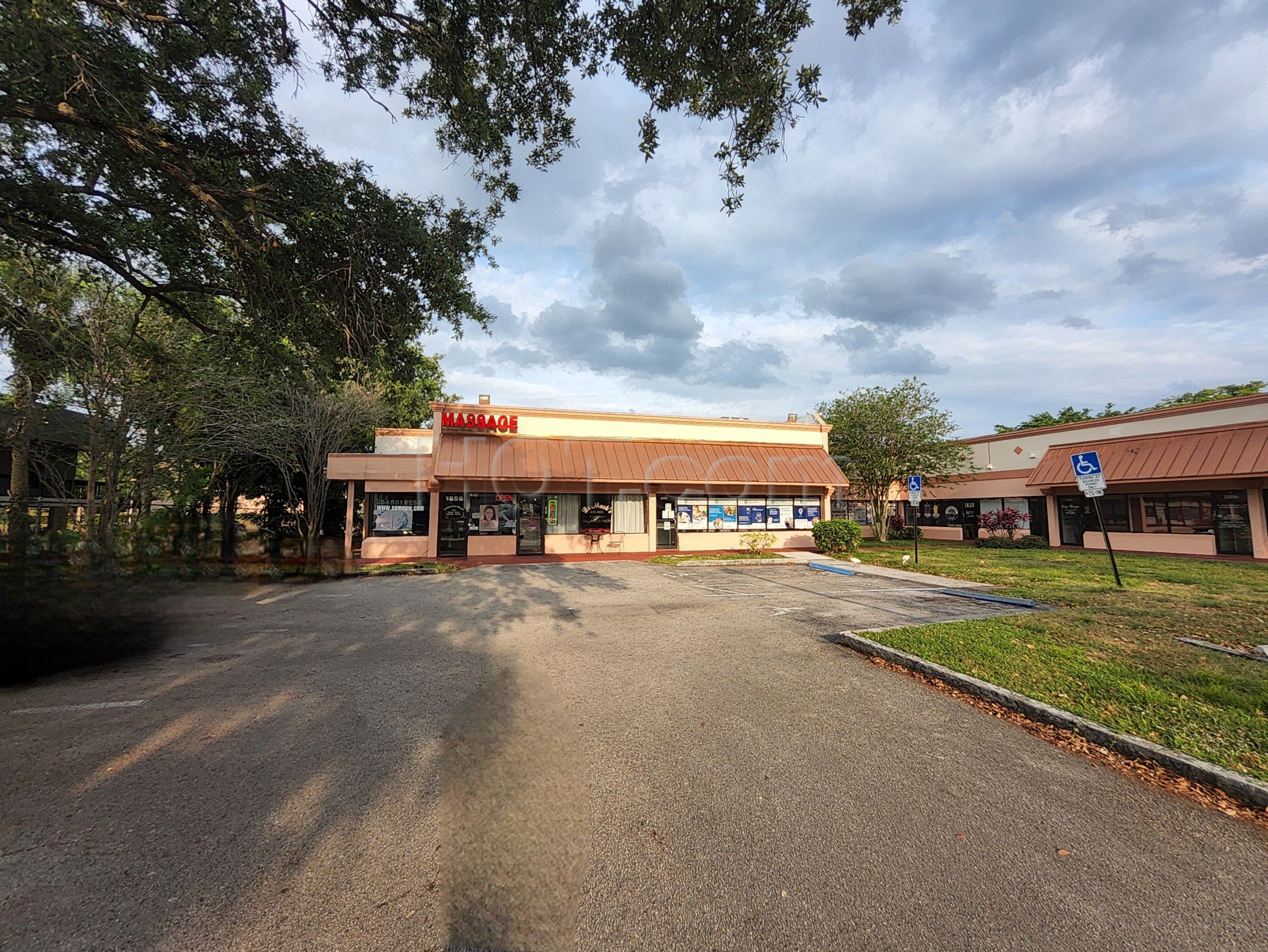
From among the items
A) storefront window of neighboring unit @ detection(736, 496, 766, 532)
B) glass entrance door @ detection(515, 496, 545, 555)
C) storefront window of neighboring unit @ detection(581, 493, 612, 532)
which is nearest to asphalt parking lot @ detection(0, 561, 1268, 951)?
glass entrance door @ detection(515, 496, 545, 555)

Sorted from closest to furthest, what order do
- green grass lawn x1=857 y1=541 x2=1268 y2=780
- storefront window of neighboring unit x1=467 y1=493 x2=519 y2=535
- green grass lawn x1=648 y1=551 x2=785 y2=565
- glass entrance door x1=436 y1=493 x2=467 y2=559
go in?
1. green grass lawn x1=857 y1=541 x2=1268 y2=780
2. green grass lawn x1=648 y1=551 x2=785 y2=565
3. glass entrance door x1=436 y1=493 x2=467 y2=559
4. storefront window of neighboring unit x1=467 y1=493 x2=519 y2=535

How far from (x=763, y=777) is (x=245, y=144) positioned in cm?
962

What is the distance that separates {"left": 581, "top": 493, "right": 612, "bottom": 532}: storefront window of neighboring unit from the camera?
21.7m

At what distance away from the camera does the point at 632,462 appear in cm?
2161

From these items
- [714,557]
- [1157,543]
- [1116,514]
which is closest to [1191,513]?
[1157,543]

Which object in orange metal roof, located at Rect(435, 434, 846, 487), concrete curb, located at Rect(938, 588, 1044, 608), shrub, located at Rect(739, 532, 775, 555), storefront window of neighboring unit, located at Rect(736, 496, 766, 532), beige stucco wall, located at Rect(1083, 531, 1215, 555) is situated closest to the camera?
concrete curb, located at Rect(938, 588, 1044, 608)

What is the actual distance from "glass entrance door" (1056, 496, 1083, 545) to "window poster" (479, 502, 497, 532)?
26417mm

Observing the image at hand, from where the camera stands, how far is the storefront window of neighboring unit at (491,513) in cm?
2067

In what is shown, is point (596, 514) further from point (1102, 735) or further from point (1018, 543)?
point (1018, 543)

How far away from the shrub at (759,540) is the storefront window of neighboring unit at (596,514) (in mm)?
6147

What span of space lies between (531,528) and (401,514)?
5.09 meters

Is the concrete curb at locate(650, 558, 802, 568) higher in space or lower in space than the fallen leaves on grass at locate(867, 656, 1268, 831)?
lower

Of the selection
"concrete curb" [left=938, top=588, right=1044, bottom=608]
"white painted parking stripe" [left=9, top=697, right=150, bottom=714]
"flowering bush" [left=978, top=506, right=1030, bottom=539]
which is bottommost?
"concrete curb" [left=938, top=588, right=1044, bottom=608]

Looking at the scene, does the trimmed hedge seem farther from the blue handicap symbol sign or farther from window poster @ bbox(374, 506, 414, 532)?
window poster @ bbox(374, 506, 414, 532)
